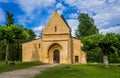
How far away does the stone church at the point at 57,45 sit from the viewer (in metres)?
59.7

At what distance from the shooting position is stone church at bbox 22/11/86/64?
59656 mm

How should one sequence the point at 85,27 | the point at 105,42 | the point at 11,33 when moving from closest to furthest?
1. the point at 105,42
2. the point at 11,33
3. the point at 85,27

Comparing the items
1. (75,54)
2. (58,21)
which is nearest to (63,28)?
(58,21)

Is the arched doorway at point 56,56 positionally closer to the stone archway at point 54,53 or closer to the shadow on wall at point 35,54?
the stone archway at point 54,53

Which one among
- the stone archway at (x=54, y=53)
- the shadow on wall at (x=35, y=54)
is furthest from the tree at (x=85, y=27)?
the shadow on wall at (x=35, y=54)

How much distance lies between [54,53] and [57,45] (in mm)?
2072

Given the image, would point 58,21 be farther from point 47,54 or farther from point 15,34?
point 15,34

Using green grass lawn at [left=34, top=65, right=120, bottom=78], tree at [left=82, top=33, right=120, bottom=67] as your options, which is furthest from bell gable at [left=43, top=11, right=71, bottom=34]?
green grass lawn at [left=34, top=65, right=120, bottom=78]

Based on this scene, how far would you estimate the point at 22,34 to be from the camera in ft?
143

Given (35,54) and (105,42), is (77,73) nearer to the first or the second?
(105,42)

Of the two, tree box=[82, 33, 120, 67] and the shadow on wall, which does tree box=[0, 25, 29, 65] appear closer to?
tree box=[82, 33, 120, 67]

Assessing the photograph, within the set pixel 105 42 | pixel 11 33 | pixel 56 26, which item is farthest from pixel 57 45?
pixel 105 42

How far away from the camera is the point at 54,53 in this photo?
61.2 m

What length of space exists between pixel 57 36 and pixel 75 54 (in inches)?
234
